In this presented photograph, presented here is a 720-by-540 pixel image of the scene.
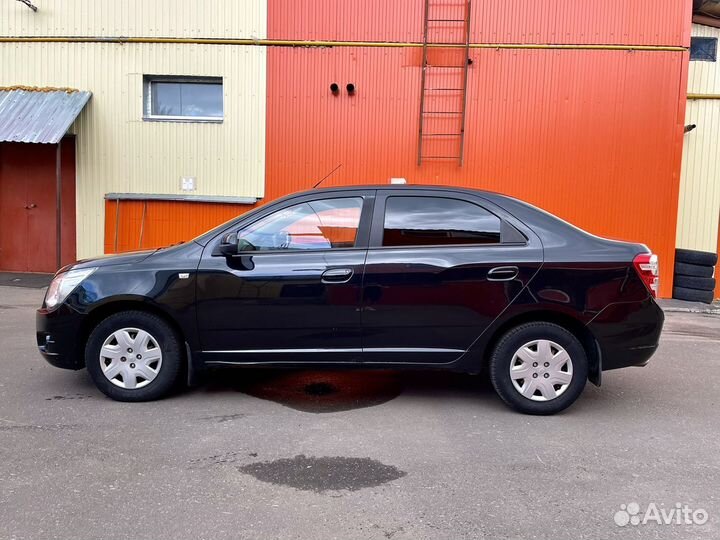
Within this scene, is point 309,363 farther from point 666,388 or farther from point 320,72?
point 320,72

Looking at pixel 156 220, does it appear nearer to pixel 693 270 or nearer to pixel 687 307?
pixel 687 307

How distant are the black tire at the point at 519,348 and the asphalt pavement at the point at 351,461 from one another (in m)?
0.12

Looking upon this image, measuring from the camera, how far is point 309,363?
469 cm

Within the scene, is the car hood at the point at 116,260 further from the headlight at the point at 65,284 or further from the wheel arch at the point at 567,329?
the wheel arch at the point at 567,329

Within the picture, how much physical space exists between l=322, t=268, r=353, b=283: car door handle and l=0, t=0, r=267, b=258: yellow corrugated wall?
23.4 feet

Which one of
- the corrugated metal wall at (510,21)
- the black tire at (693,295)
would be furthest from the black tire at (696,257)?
the corrugated metal wall at (510,21)

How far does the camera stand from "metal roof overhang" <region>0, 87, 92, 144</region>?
10273 millimetres

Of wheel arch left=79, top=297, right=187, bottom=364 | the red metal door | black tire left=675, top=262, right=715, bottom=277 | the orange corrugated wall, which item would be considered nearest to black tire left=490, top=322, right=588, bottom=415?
wheel arch left=79, top=297, right=187, bottom=364

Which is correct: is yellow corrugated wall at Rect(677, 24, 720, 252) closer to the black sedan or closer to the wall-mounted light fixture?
the black sedan

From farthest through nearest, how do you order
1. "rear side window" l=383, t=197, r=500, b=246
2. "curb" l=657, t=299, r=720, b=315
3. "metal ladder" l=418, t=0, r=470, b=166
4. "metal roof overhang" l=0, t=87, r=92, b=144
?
"metal ladder" l=418, t=0, r=470, b=166 < "metal roof overhang" l=0, t=87, r=92, b=144 < "curb" l=657, t=299, r=720, b=315 < "rear side window" l=383, t=197, r=500, b=246

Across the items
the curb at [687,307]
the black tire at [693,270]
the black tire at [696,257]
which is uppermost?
the black tire at [696,257]

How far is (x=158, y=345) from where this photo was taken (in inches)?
185

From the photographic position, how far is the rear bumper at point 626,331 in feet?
14.9

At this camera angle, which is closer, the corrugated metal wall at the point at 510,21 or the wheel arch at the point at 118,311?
the wheel arch at the point at 118,311
